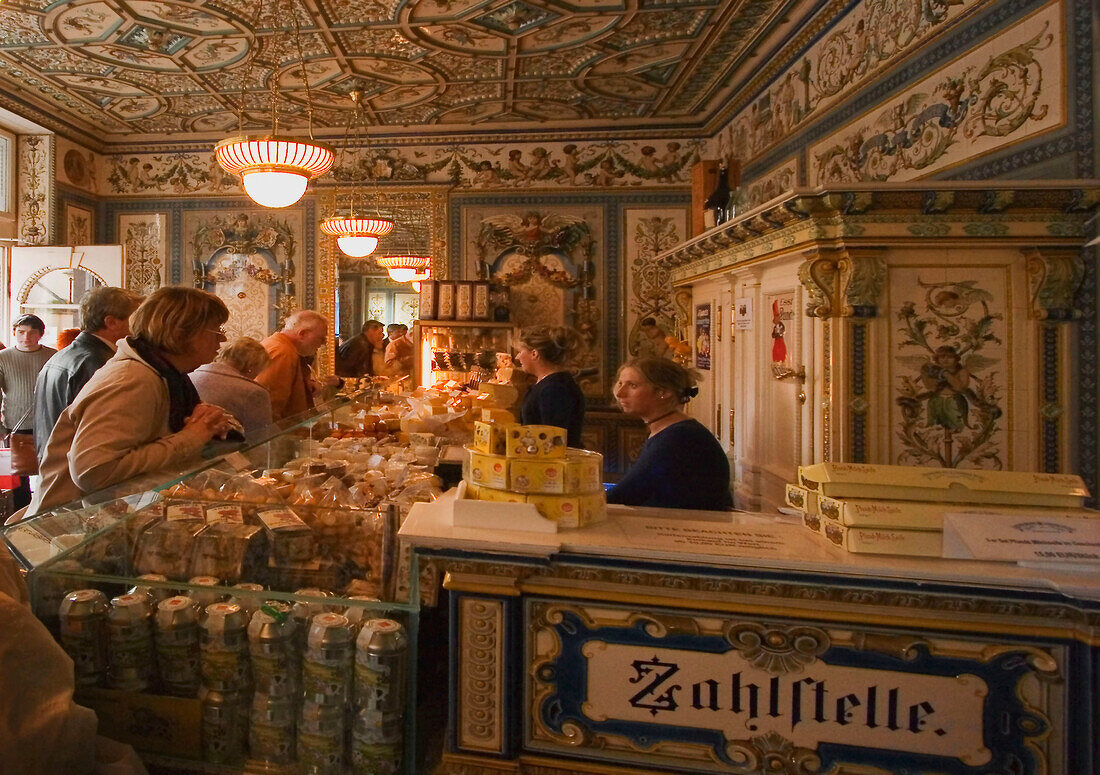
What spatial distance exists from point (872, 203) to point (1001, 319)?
0.78 meters

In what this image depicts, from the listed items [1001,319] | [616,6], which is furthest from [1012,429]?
[616,6]

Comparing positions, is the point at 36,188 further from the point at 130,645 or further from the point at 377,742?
the point at 377,742

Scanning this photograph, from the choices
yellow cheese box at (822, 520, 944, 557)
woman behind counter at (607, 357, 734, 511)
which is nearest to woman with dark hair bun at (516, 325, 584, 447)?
woman behind counter at (607, 357, 734, 511)

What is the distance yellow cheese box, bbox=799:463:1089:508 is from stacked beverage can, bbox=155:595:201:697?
5.16 feet

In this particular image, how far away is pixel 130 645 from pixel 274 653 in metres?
0.37

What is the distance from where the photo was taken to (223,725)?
164 centimetres

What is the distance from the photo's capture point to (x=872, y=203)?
121 inches

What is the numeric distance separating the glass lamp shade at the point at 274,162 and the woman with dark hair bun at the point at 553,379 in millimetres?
1845

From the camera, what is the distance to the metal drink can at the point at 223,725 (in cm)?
164

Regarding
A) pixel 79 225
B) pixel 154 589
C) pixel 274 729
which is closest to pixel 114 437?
pixel 154 589

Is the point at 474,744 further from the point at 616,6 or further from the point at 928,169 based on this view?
the point at 616,6

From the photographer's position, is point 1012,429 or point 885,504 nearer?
point 885,504

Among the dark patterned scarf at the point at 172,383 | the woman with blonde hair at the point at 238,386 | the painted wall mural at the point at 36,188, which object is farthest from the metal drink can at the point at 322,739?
the painted wall mural at the point at 36,188

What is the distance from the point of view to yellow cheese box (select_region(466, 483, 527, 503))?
165 centimetres
